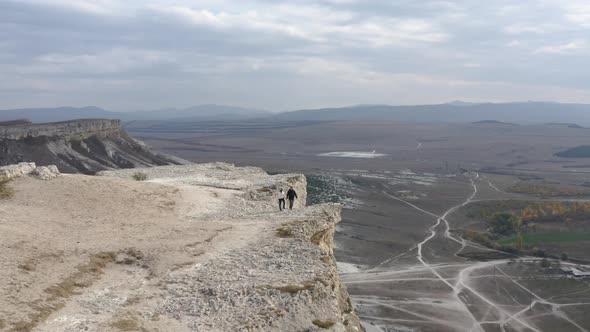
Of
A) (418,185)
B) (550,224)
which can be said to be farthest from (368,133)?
(550,224)

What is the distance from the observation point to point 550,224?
5703 centimetres

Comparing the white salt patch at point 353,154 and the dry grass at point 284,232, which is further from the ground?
the dry grass at point 284,232

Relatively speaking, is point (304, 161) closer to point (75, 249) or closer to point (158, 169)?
point (158, 169)

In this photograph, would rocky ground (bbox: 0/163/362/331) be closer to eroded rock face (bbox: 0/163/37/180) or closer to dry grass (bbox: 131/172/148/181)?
eroded rock face (bbox: 0/163/37/180)

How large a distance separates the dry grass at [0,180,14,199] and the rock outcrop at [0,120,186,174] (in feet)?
126

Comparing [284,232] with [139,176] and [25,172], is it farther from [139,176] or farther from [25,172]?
[139,176]

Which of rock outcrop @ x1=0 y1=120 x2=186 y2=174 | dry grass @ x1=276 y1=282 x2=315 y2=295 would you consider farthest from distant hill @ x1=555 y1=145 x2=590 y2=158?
dry grass @ x1=276 y1=282 x2=315 y2=295

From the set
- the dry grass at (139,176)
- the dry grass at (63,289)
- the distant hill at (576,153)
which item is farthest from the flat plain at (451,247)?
the dry grass at (63,289)

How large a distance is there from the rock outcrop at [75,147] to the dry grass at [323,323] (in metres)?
48.6

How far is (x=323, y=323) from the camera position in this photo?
35.2 ft

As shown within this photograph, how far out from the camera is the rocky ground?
1019 centimetres

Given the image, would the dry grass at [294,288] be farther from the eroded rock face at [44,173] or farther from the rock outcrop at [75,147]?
the rock outcrop at [75,147]

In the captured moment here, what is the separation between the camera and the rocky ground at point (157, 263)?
1019cm

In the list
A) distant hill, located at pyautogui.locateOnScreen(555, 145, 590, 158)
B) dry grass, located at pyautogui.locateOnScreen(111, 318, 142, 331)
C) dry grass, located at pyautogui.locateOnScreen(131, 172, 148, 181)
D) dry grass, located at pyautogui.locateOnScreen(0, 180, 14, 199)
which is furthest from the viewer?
distant hill, located at pyautogui.locateOnScreen(555, 145, 590, 158)
